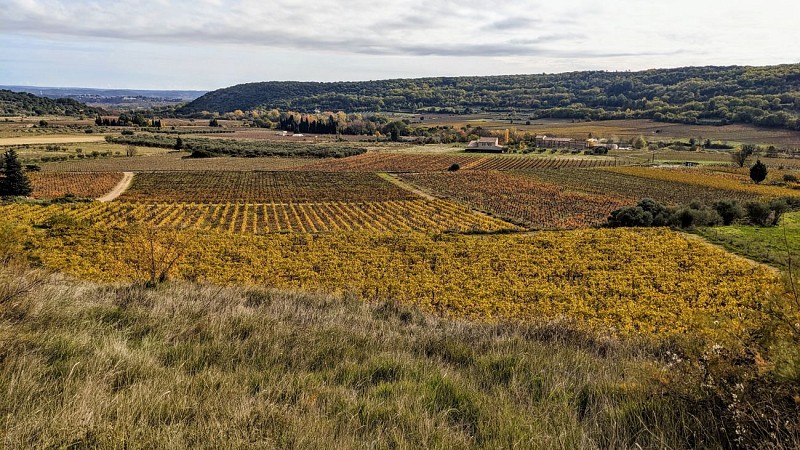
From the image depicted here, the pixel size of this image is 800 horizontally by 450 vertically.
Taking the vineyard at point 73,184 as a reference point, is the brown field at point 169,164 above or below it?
above

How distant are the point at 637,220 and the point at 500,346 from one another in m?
35.5

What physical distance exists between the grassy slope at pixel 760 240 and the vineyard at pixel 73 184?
57616 millimetres

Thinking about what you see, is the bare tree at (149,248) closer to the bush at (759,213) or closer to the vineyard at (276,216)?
the vineyard at (276,216)

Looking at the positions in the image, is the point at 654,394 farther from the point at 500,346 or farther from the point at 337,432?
the point at 337,432

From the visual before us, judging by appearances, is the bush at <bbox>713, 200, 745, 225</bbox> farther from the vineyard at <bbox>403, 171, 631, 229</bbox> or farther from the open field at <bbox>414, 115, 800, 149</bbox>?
the open field at <bbox>414, 115, 800, 149</bbox>

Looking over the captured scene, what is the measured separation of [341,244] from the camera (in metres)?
30.6

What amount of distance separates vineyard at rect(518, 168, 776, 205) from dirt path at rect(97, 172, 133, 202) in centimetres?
5408

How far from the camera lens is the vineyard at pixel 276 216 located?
37281 mm

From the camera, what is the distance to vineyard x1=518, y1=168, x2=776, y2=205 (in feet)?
189

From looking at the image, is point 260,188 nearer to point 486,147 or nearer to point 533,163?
point 533,163

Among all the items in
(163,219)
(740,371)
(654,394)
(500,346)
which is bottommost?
(163,219)

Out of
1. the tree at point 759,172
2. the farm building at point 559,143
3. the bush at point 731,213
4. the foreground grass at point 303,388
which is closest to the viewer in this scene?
the foreground grass at point 303,388

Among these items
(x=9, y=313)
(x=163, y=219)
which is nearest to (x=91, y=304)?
(x=9, y=313)

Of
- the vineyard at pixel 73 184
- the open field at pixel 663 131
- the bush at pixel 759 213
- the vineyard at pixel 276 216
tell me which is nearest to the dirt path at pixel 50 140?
the vineyard at pixel 73 184
